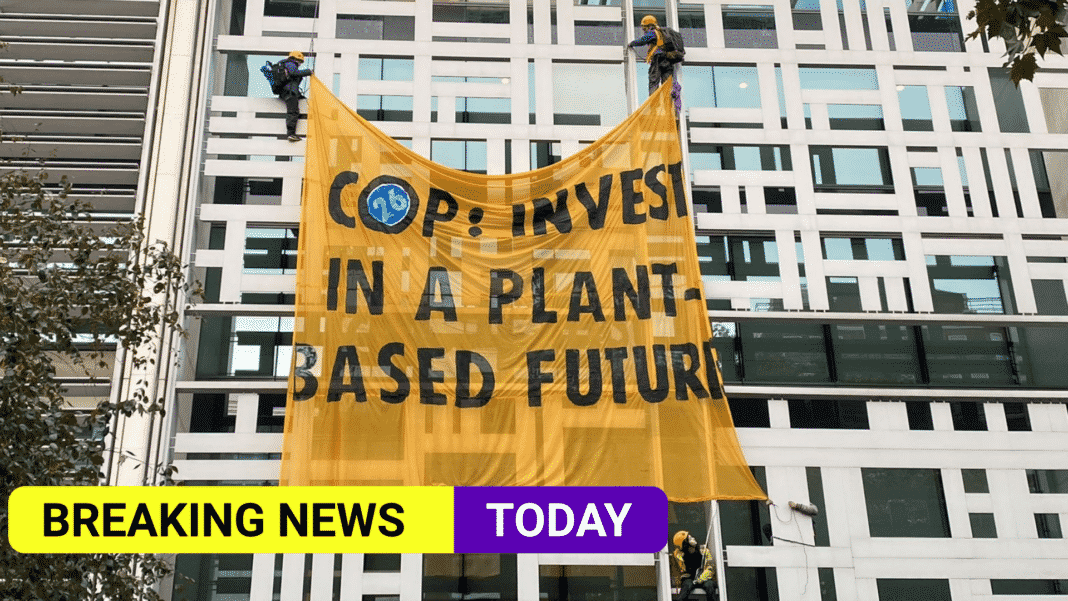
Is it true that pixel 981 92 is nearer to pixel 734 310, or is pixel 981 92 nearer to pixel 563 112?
pixel 734 310

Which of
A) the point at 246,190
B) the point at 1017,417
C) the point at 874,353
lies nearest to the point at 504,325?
the point at 246,190

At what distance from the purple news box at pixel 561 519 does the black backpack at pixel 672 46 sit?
8477mm

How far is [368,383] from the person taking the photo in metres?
17.8

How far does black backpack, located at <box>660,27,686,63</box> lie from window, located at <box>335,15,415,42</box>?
16.6ft

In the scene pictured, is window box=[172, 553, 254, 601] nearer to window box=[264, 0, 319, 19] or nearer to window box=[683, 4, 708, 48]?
window box=[264, 0, 319, 19]

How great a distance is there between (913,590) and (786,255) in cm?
628

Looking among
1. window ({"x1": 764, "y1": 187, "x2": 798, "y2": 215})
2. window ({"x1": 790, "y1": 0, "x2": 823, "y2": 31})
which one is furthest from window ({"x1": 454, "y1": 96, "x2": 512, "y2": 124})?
window ({"x1": 790, "y1": 0, "x2": 823, "y2": 31})

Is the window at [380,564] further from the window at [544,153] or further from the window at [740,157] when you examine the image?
the window at [740,157]

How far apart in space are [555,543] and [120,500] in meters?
4.86

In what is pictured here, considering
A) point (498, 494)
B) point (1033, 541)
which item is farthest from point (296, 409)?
point (1033, 541)

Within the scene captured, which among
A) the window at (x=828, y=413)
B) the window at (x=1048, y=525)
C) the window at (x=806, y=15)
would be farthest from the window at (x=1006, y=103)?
the window at (x=1048, y=525)

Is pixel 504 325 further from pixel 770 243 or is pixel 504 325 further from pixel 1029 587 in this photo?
pixel 1029 587

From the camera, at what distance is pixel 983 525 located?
62.9ft

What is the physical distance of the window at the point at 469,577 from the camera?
18.5 metres
